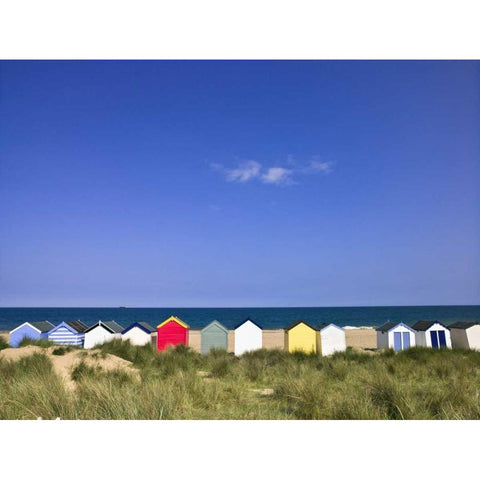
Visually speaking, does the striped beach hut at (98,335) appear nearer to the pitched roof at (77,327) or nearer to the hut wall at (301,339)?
the pitched roof at (77,327)

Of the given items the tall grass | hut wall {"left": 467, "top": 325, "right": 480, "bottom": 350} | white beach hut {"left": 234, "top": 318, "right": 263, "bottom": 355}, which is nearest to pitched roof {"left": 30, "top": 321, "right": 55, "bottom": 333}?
the tall grass

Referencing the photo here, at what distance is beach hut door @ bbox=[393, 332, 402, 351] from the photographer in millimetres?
17266

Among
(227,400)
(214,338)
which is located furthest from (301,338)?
(227,400)

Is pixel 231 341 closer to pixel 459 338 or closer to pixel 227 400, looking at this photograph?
pixel 227 400

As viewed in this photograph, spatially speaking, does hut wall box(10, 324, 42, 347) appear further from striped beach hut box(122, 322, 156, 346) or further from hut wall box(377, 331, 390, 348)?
hut wall box(377, 331, 390, 348)

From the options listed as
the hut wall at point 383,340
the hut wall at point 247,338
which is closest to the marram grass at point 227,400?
the hut wall at point 247,338

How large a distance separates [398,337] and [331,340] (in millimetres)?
4020

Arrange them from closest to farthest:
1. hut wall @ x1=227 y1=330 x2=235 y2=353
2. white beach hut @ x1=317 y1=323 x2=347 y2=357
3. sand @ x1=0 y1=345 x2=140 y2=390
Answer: sand @ x1=0 y1=345 x2=140 y2=390 → white beach hut @ x1=317 y1=323 x2=347 y2=357 → hut wall @ x1=227 y1=330 x2=235 y2=353

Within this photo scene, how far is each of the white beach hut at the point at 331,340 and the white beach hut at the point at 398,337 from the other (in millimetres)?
3045

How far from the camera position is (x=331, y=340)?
15609 mm
